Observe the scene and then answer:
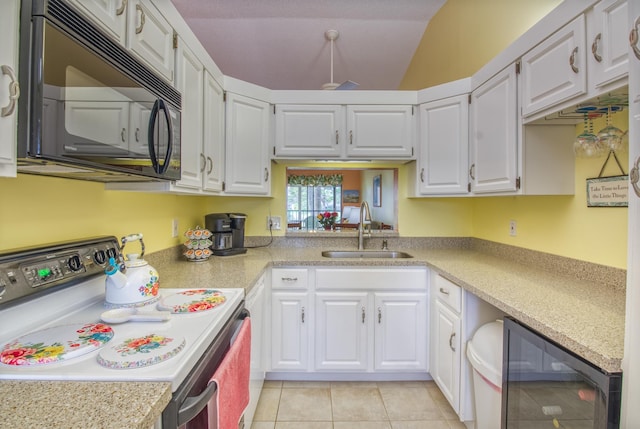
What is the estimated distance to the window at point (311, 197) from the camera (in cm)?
270

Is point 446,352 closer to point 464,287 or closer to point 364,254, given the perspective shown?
point 464,287

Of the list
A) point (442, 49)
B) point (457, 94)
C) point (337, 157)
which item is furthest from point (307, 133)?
point (442, 49)

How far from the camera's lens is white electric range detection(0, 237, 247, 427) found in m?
0.68

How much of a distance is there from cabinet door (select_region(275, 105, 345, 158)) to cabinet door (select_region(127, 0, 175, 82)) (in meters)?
0.98

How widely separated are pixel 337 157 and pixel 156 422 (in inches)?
75.8

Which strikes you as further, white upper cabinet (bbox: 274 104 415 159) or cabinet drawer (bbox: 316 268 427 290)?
white upper cabinet (bbox: 274 104 415 159)

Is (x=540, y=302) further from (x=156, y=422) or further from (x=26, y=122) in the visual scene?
(x=26, y=122)

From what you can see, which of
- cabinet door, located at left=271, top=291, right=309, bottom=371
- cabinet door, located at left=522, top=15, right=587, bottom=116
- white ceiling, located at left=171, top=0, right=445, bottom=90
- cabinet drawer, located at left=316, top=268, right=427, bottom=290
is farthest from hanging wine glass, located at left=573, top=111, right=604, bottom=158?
white ceiling, located at left=171, top=0, right=445, bottom=90

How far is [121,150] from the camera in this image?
2.89 feet

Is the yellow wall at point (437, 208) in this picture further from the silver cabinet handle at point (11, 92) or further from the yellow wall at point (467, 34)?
the silver cabinet handle at point (11, 92)

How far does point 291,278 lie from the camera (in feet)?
6.75

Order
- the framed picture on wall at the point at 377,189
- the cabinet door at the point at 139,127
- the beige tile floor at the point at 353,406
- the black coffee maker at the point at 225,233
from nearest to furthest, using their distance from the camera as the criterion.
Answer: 1. the cabinet door at the point at 139,127
2. the beige tile floor at the point at 353,406
3. the black coffee maker at the point at 225,233
4. the framed picture on wall at the point at 377,189

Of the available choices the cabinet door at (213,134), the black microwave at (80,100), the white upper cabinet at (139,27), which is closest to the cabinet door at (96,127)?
the black microwave at (80,100)

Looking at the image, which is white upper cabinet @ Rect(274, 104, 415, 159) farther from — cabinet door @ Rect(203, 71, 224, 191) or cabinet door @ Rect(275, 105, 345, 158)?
cabinet door @ Rect(203, 71, 224, 191)
